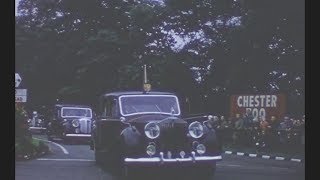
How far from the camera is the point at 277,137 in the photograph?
24.2 feet

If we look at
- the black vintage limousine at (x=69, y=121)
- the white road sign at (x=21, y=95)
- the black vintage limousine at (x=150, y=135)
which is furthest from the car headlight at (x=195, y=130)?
the white road sign at (x=21, y=95)

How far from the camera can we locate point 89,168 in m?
7.18

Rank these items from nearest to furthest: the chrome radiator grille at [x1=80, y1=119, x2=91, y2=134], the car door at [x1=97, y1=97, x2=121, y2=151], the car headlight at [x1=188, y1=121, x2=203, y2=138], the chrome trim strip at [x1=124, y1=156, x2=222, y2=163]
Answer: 1. the chrome trim strip at [x1=124, y1=156, x2=222, y2=163]
2. the car headlight at [x1=188, y1=121, x2=203, y2=138]
3. the car door at [x1=97, y1=97, x2=121, y2=151]
4. the chrome radiator grille at [x1=80, y1=119, x2=91, y2=134]

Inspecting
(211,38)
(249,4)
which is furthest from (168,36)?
(249,4)

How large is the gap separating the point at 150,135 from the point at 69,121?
1064mm

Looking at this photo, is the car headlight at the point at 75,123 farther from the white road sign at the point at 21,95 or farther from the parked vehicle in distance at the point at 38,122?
the white road sign at the point at 21,95

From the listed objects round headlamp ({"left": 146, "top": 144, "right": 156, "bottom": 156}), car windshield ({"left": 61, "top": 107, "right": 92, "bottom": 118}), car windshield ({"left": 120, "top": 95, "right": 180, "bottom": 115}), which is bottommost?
round headlamp ({"left": 146, "top": 144, "right": 156, "bottom": 156})

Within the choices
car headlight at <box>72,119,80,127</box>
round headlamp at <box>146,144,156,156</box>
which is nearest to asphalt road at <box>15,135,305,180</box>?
car headlight at <box>72,119,80,127</box>

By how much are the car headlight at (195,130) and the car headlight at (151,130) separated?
0.36 meters

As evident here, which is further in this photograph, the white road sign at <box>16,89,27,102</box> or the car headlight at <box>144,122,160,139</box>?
the white road sign at <box>16,89,27,102</box>

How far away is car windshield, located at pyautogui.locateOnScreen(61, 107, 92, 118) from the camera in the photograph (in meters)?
7.29

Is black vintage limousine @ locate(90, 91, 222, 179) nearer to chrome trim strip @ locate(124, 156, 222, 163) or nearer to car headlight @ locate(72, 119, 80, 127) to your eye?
chrome trim strip @ locate(124, 156, 222, 163)

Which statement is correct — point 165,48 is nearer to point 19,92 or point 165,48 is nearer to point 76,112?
point 76,112

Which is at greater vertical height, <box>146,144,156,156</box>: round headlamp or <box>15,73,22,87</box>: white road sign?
<box>15,73,22,87</box>: white road sign
